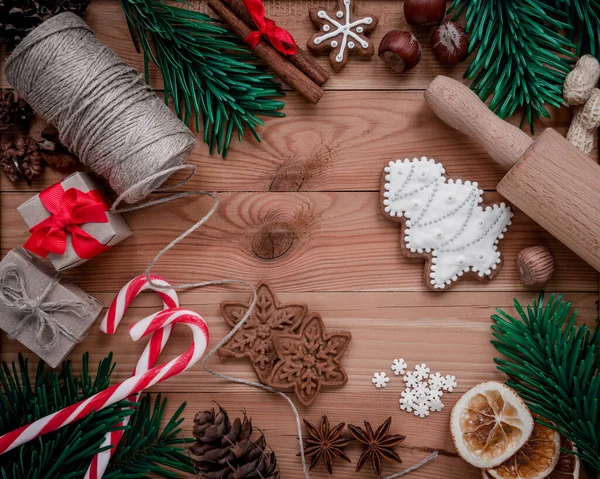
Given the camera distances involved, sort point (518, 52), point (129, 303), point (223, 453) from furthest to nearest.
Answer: point (129, 303) → point (518, 52) → point (223, 453)

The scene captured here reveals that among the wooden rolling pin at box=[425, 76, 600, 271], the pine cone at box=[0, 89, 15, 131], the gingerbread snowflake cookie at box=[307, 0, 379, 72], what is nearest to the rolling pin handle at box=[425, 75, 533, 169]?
the wooden rolling pin at box=[425, 76, 600, 271]

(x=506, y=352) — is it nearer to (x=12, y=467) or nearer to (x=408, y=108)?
(x=408, y=108)

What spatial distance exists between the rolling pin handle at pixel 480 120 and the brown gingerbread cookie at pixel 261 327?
61 centimetres

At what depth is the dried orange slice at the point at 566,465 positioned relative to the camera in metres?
1.29

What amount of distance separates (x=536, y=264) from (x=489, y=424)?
0.42 m

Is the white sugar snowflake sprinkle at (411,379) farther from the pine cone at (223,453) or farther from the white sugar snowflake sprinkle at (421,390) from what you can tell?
the pine cone at (223,453)

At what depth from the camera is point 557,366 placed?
129 cm

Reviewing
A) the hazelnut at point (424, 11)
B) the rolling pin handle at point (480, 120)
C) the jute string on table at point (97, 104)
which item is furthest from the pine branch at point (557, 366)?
the jute string on table at point (97, 104)

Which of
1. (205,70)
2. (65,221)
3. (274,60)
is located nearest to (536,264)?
(274,60)

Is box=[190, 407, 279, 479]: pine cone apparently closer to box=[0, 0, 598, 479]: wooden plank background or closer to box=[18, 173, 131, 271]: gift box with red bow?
box=[0, 0, 598, 479]: wooden plank background

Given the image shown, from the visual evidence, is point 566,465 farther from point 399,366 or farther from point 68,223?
point 68,223

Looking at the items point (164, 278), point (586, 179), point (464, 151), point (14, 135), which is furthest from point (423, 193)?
point (14, 135)

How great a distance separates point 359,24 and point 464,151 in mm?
427

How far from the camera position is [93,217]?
4.25 feet
